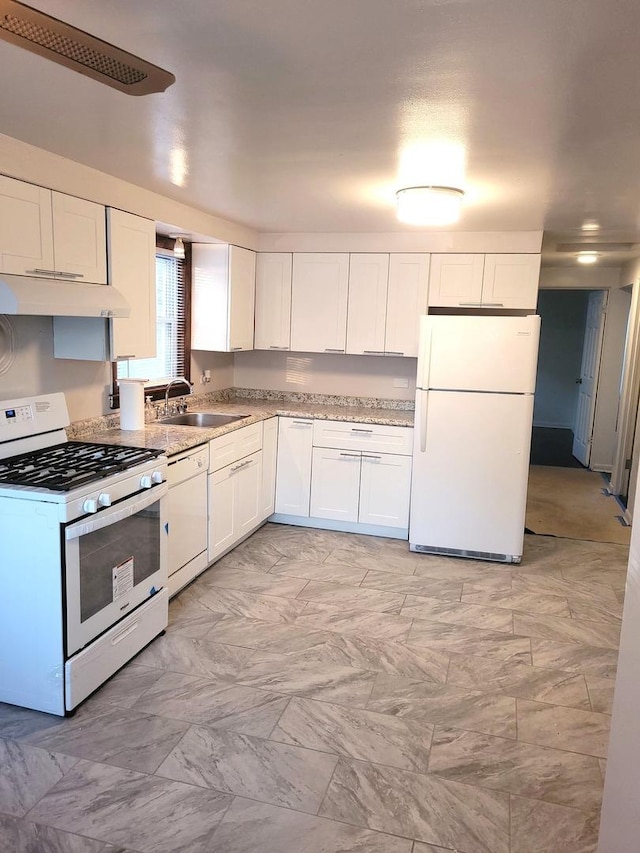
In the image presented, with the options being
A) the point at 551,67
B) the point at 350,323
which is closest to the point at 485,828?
the point at 551,67

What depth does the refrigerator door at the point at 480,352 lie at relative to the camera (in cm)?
410

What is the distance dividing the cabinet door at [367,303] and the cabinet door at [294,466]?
769 mm

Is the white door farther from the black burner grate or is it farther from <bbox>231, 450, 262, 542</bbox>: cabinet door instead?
the black burner grate

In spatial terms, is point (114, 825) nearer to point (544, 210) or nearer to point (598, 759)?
point (598, 759)

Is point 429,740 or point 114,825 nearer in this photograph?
point 114,825

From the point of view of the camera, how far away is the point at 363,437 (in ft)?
15.1

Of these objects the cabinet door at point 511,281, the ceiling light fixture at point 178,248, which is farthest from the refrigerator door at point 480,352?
the ceiling light fixture at point 178,248

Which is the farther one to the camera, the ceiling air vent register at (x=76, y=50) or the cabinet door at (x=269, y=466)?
the cabinet door at (x=269, y=466)

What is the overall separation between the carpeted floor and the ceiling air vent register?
4.55 m

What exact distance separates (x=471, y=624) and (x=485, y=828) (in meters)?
1.47

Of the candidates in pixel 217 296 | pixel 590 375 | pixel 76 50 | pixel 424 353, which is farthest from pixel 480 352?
pixel 590 375

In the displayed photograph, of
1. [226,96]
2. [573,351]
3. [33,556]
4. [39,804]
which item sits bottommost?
[39,804]

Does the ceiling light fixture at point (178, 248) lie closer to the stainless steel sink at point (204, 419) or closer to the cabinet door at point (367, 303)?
the stainless steel sink at point (204, 419)

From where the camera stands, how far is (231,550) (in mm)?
4371
